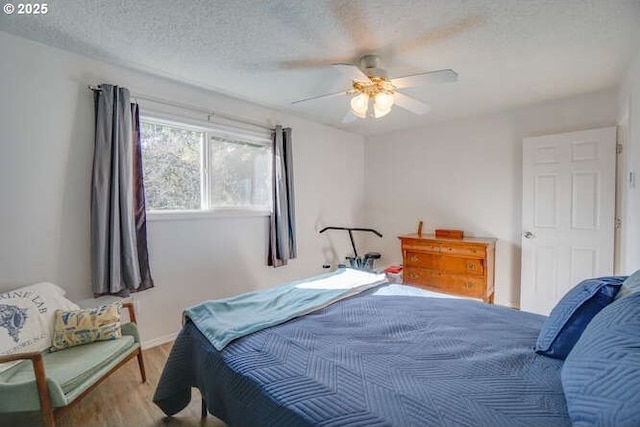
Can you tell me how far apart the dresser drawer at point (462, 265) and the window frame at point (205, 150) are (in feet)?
6.90

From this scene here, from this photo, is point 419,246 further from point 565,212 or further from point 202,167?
point 202,167

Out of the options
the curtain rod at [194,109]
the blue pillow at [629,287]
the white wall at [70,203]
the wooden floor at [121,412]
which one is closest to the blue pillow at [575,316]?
the blue pillow at [629,287]

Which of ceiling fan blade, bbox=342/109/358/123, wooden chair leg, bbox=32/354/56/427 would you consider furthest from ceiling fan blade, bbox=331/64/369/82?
wooden chair leg, bbox=32/354/56/427

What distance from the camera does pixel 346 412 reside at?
0.97 meters

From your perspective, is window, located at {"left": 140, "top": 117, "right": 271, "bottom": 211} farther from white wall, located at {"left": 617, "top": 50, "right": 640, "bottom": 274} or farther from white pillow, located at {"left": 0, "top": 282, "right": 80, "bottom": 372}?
white wall, located at {"left": 617, "top": 50, "right": 640, "bottom": 274}

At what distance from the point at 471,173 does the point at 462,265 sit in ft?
3.86

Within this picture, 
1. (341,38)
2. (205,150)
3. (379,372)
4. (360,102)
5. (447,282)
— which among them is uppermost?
(341,38)

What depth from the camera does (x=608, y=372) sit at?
0.82 metres

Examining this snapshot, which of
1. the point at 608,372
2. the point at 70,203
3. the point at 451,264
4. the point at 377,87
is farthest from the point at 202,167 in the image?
the point at 608,372

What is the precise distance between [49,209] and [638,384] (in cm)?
303

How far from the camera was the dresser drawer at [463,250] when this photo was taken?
134 inches

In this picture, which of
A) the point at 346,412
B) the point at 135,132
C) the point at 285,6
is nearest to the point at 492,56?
the point at 285,6

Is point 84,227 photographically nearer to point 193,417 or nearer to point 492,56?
point 193,417

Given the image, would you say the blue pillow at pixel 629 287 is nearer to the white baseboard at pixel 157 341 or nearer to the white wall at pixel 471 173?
the white wall at pixel 471 173
